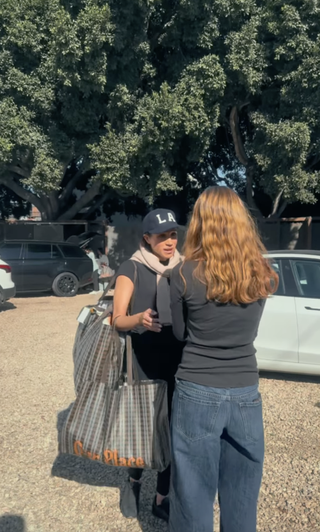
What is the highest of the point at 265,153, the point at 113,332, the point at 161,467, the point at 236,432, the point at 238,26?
the point at 238,26

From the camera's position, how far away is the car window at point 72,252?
1350cm

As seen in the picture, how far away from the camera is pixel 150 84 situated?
15.2m

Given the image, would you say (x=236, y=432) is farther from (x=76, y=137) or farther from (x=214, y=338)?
(x=76, y=137)

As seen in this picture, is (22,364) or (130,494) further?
(22,364)

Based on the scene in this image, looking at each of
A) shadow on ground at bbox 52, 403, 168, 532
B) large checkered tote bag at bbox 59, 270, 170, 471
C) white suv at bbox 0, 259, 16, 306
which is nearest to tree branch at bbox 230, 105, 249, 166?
white suv at bbox 0, 259, 16, 306

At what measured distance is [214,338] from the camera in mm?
1958

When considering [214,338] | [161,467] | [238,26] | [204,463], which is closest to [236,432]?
[204,463]

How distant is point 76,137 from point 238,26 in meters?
5.69

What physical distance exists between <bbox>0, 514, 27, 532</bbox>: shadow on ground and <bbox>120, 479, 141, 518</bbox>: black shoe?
0.59 metres

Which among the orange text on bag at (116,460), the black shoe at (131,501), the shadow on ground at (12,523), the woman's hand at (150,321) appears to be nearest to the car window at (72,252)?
the shadow on ground at (12,523)

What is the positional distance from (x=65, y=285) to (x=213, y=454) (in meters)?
11.6

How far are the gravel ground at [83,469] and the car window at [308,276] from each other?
1040 mm

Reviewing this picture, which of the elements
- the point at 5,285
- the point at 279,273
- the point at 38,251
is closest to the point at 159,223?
the point at 279,273

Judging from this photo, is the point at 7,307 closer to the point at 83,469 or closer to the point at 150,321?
the point at 83,469
